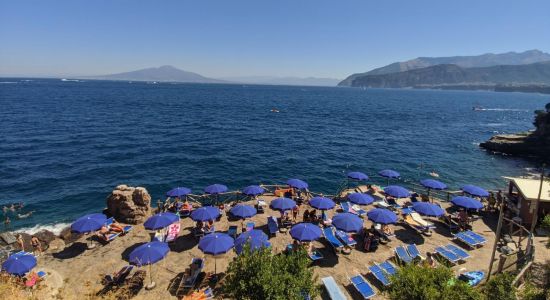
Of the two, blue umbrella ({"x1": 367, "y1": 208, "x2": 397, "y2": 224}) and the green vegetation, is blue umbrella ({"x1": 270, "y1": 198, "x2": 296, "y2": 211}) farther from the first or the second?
the green vegetation

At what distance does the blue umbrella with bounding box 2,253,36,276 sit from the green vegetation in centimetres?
1194

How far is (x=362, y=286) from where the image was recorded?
1545 cm

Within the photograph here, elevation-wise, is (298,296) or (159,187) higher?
(298,296)

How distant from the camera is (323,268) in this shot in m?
17.6

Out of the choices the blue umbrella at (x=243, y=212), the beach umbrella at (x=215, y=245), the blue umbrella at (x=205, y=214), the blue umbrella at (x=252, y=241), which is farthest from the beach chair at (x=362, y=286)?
the blue umbrella at (x=205, y=214)

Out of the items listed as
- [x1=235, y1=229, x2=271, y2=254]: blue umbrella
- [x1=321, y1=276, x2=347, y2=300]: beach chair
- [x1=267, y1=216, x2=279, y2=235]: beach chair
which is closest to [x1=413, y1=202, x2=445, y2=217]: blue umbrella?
[x1=321, y1=276, x2=347, y2=300]: beach chair

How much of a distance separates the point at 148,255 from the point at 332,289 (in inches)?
377

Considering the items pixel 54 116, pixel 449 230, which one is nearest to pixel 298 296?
pixel 449 230

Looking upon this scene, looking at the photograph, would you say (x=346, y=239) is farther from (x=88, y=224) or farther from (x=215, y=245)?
(x=88, y=224)

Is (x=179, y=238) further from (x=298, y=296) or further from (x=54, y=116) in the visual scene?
(x=54, y=116)

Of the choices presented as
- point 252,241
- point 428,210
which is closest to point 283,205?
point 252,241

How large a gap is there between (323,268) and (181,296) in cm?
793

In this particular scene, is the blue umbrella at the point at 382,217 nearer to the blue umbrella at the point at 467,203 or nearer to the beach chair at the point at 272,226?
the beach chair at the point at 272,226

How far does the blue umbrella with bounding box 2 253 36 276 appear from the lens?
50.2 feet
